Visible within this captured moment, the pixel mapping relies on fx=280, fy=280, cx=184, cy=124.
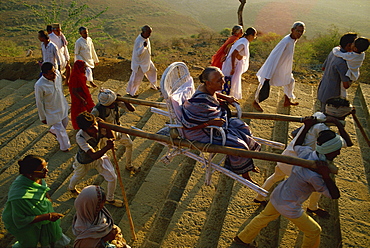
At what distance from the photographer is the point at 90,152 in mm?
3652

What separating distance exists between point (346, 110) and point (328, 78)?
5.74 feet

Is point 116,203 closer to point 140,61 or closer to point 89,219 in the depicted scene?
point 89,219

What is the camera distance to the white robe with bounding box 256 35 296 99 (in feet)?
19.2

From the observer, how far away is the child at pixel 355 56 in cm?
442

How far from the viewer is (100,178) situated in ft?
16.2

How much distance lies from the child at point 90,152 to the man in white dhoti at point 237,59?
3271 mm

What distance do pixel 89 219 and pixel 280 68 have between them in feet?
16.3

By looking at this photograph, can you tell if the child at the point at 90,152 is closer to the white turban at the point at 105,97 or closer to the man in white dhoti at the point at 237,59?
the white turban at the point at 105,97

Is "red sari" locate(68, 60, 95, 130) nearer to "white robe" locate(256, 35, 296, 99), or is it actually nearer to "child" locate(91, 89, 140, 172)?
"child" locate(91, 89, 140, 172)

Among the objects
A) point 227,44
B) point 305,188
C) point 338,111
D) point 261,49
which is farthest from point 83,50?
point 261,49

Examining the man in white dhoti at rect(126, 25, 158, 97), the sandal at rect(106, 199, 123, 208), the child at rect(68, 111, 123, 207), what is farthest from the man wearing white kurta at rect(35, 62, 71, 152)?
the man in white dhoti at rect(126, 25, 158, 97)

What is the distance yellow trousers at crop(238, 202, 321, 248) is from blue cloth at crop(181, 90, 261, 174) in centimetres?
55

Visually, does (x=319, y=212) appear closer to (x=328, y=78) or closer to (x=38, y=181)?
(x=328, y=78)

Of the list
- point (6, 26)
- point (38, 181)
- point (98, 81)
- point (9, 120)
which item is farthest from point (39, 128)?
point (6, 26)
